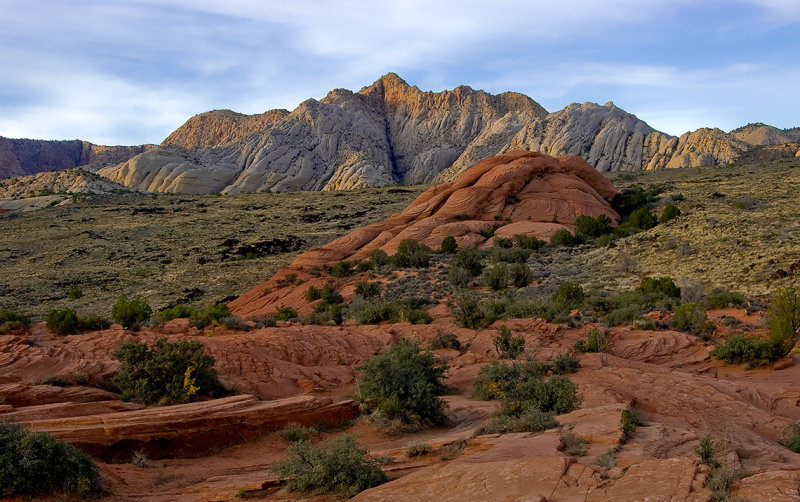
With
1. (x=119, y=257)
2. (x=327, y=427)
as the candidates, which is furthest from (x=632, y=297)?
(x=119, y=257)

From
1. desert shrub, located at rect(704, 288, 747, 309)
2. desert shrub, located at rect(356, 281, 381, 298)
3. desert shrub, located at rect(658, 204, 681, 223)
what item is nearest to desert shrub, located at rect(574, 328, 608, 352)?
desert shrub, located at rect(704, 288, 747, 309)

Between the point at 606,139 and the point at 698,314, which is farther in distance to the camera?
the point at 606,139

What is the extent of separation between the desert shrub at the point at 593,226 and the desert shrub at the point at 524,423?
2760cm

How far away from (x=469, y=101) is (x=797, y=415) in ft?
362

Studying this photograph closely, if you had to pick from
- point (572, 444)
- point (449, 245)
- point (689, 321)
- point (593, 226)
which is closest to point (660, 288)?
point (689, 321)

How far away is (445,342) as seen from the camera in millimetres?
15461

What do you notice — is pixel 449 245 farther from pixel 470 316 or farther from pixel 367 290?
pixel 470 316

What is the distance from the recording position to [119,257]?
37531 millimetres

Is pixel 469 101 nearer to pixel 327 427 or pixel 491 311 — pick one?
pixel 491 311

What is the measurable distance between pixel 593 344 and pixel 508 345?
209cm

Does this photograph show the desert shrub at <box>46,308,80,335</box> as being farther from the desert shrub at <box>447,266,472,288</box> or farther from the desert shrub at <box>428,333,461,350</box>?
the desert shrub at <box>447,266,472,288</box>

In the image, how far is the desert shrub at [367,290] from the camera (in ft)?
85.3

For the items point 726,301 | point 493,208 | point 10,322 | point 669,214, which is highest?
point 493,208

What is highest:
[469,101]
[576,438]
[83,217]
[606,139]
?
[469,101]
